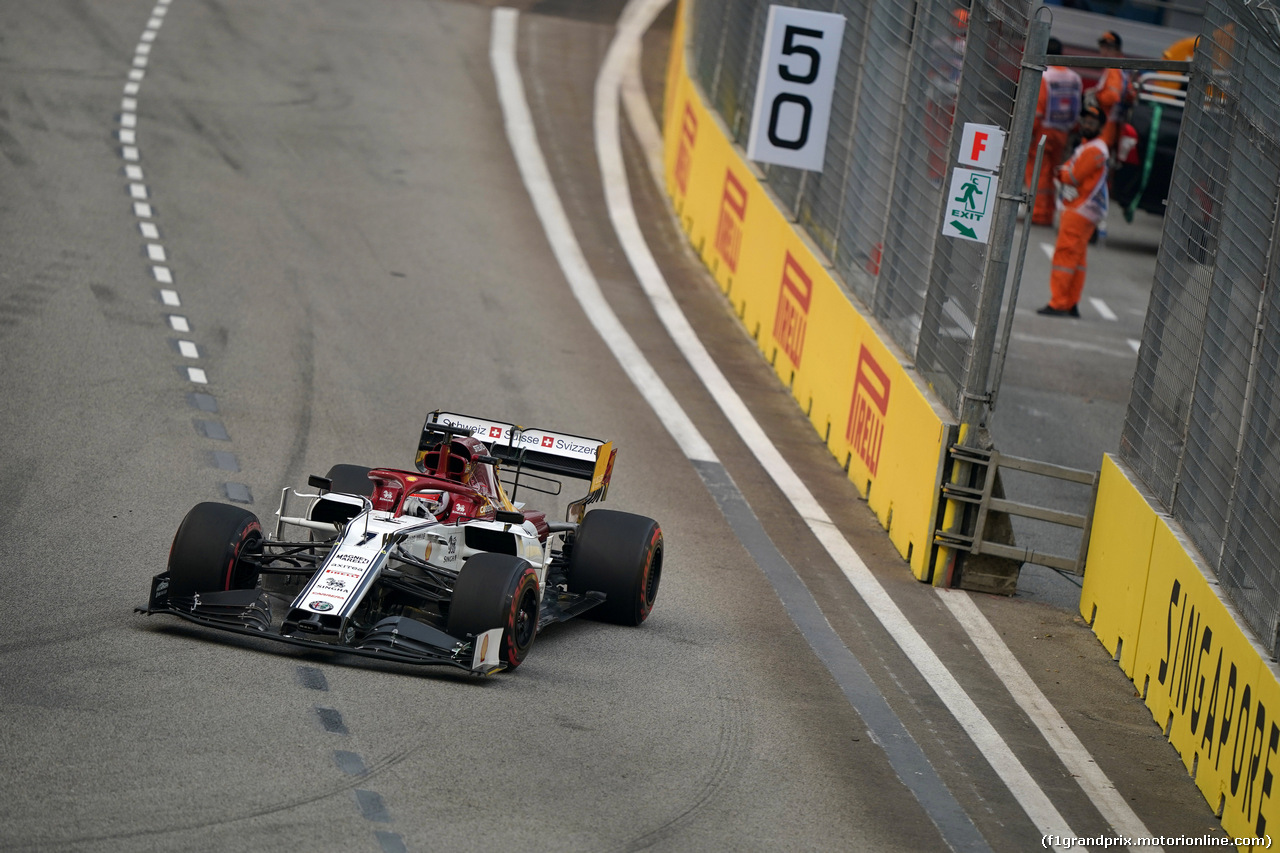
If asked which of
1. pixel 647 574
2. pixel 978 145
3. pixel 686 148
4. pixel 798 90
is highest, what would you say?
pixel 798 90

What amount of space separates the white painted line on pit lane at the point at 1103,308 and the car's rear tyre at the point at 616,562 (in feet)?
36.3

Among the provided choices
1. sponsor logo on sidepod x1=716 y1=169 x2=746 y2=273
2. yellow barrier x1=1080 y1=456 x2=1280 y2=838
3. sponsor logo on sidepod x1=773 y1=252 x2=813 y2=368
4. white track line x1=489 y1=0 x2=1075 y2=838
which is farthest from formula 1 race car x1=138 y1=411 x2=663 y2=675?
sponsor logo on sidepod x1=716 y1=169 x2=746 y2=273

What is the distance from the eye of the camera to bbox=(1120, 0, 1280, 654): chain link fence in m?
9.04

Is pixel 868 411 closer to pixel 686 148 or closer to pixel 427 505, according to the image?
pixel 427 505

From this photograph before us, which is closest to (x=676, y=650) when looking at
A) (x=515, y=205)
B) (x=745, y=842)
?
(x=745, y=842)

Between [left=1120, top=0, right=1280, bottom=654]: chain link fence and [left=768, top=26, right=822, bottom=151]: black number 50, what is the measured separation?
18.3 ft

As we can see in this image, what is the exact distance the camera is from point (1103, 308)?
2039 centimetres

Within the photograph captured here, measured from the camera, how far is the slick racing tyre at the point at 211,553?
29.6 feet

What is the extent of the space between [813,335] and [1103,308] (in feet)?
20.5

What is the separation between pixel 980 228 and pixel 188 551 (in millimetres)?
5959

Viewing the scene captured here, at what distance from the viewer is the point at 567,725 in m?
8.52

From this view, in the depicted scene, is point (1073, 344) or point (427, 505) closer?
point (427, 505)

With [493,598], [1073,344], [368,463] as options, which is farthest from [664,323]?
[493,598]

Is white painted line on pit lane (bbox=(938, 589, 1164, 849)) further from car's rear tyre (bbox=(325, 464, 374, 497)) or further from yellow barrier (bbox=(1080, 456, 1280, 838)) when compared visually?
car's rear tyre (bbox=(325, 464, 374, 497))
